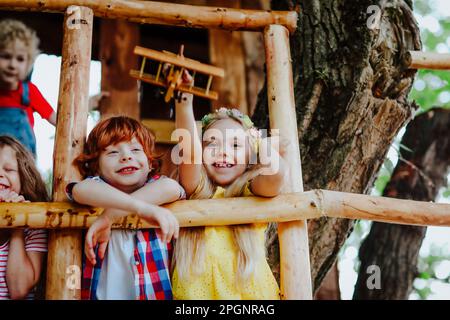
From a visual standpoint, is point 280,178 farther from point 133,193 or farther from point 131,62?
point 131,62

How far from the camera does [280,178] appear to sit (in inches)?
85.9

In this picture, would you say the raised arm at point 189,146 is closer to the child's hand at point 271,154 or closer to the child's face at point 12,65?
the child's hand at point 271,154

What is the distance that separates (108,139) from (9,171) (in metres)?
0.41

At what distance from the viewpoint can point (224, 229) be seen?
2.29 m

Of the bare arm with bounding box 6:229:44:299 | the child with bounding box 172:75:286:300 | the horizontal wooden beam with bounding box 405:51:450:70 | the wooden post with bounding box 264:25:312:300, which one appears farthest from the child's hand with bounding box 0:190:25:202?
the horizontal wooden beam with bounding box 405:51:450:70

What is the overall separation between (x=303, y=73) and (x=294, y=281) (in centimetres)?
119

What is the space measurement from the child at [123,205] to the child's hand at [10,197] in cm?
21

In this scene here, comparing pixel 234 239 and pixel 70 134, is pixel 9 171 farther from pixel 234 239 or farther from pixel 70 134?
pixel 234 239

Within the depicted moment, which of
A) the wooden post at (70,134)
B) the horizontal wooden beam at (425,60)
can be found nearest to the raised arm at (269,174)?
the wooden post at (70,134)

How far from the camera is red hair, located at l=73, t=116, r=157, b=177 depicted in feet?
7.60

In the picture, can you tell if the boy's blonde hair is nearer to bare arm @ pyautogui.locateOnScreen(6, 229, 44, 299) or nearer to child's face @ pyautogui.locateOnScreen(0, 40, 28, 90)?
child's face @ pyautogui.locateOnScreen(0, 40, 28, 90)

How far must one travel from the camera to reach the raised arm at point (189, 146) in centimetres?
214

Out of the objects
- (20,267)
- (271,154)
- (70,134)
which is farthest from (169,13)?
(20,267)
